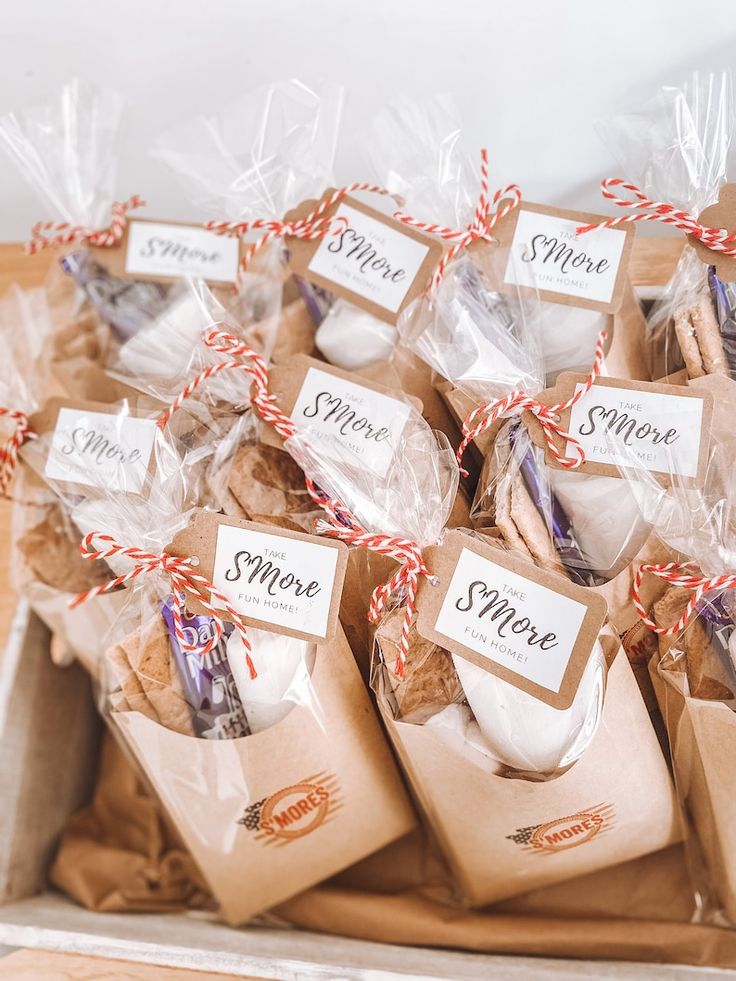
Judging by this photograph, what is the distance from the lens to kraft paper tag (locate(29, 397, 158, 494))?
0.92 meters

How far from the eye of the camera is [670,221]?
90 cm

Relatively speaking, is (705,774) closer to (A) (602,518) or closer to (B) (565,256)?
(A) (602,518)

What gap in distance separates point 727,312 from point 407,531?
0.41 metres

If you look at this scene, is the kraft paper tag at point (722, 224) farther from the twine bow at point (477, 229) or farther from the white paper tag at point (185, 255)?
the white paper tag at point (185, 255)

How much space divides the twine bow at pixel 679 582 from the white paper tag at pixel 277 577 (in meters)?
0.30

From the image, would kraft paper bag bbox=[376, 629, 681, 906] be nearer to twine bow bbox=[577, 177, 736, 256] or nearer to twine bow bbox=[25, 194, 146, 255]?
twine bow bbox=[577, 177, 736, 256]

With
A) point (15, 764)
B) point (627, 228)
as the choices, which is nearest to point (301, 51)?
point (627, 228)

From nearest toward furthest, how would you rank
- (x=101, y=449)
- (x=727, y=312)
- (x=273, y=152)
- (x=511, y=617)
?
(x=511, y=617) < (x=727, y=312) < (x=101, y=449) < (x=273, y=152)

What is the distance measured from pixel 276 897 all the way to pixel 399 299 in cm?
72

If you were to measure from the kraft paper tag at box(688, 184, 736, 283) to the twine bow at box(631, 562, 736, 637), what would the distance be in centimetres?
32

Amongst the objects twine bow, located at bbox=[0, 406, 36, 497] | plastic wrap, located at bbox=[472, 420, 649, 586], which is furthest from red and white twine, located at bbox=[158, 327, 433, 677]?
twine bow, located at bbox=[0, 406, 36, 497]

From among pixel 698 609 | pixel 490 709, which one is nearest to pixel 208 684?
pixel 490 709

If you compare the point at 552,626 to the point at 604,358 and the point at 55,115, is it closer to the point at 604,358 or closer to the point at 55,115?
the point at 604,358

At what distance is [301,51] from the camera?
1.14 meters
